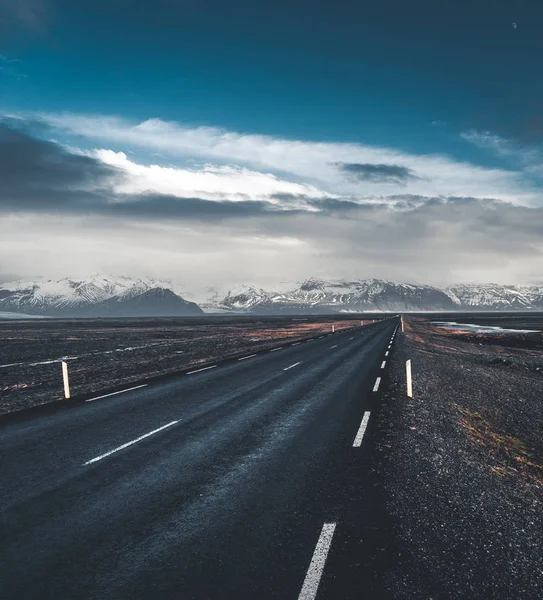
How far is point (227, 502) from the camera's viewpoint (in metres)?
6.18

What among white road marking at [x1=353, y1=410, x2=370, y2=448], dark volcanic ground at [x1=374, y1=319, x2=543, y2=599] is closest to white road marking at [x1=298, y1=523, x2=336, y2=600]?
dark volcanic ground at [x1=374, y1=319, x2=543, y2=599]

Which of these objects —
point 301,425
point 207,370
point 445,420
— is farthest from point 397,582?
point 207,370

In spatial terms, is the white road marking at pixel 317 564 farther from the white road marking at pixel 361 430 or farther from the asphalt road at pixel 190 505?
the white road marking at pixel 361 430

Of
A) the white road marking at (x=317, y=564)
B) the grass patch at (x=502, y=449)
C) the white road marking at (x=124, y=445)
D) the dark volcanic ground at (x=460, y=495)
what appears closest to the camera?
the white road marking at (x=317, y=564)

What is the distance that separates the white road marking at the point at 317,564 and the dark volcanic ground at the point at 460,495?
2.27 ft

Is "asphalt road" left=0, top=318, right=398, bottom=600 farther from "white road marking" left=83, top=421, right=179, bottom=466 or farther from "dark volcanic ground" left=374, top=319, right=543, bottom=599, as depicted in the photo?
"dark volcanic ground" left=374, top=319, right=543, bottom=599

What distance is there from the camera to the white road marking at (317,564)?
4176 millimetres

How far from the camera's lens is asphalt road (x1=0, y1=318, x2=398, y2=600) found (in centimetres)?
441

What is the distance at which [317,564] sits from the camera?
464 centimetres

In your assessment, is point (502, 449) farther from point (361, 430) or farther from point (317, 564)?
point (317, 564)

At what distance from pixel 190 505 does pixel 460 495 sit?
165 inches

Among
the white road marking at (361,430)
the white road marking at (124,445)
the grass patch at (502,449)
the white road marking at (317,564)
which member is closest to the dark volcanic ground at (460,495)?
the grass patch at (502,449)

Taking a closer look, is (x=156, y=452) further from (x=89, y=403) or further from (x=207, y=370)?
(x=207, y=370)

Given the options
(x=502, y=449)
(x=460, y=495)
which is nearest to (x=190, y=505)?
(x=460, y=495)
